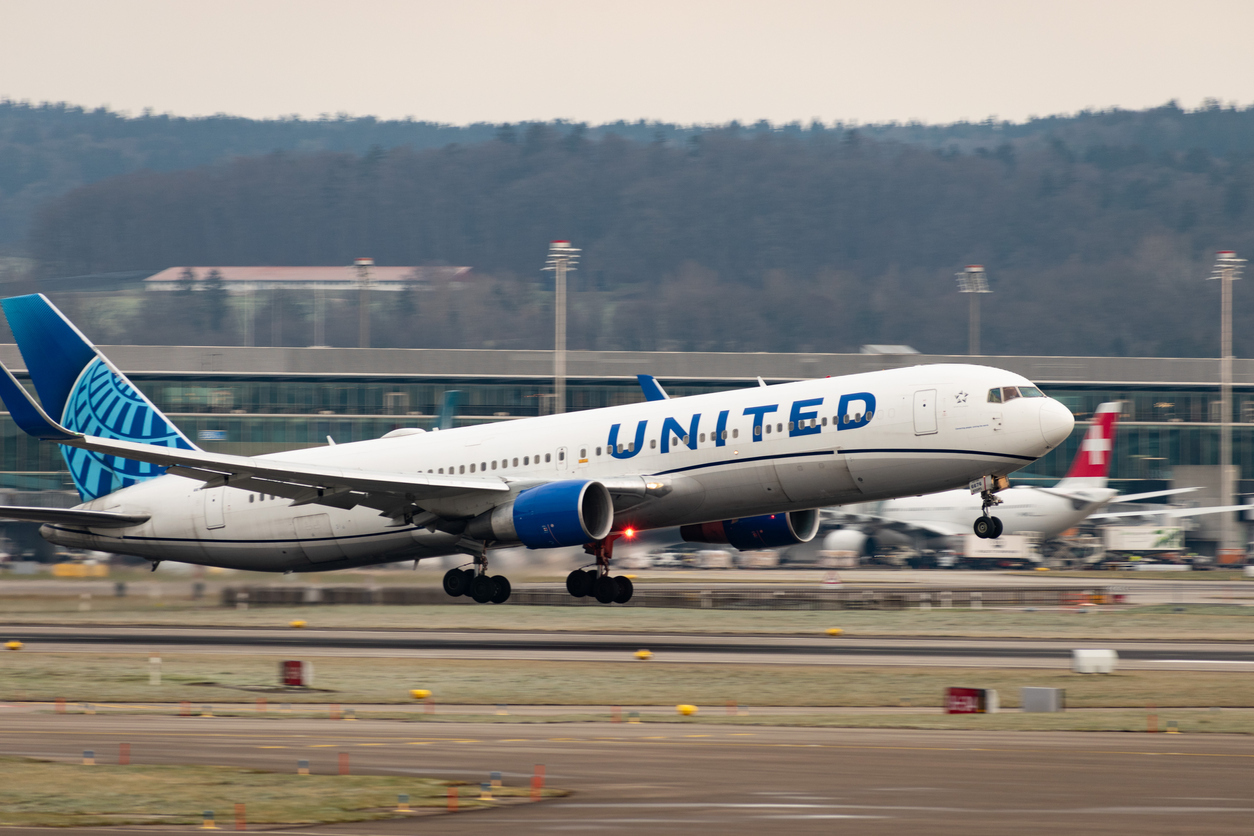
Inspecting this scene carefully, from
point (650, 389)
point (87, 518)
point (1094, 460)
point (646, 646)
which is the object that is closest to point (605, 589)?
point (646, 646)

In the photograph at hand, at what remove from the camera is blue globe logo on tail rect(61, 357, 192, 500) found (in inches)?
1800

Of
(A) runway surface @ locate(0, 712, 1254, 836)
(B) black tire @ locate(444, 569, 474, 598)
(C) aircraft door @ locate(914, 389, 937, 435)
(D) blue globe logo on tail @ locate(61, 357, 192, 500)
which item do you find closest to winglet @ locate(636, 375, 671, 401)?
(B) black tire @ locate(444, 569, 474, 598)

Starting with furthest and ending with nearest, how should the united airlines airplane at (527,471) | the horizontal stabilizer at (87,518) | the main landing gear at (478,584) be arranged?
the main landing gear at (478,584) < the horizontal stabilizer at (87,518) < the united airlines airplane at (527,471)

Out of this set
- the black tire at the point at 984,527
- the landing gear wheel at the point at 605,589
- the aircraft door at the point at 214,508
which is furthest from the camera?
the aircraft door at the point at 214,508

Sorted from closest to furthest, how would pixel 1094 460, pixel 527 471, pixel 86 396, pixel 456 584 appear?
pixel 527 471 → pixel 456 584 → pixel 86 396 → pixel 1094 460

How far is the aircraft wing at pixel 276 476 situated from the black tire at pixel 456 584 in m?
2.50

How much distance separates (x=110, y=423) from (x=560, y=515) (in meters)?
16.7

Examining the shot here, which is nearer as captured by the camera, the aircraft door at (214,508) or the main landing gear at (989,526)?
A: the main landing gear at (989,526)

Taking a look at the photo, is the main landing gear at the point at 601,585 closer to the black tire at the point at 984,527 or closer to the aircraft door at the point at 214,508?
the black tire at the point at 984,527

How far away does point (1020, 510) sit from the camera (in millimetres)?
80875

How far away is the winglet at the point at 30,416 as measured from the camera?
1379 inches

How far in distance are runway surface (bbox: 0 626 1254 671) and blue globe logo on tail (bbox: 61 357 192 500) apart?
4.85 meters

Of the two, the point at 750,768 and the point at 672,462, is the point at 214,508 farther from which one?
the point at 750,768

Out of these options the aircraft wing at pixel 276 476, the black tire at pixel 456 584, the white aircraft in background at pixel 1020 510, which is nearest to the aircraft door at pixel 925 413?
the aircraft wing at pixel 276 476
